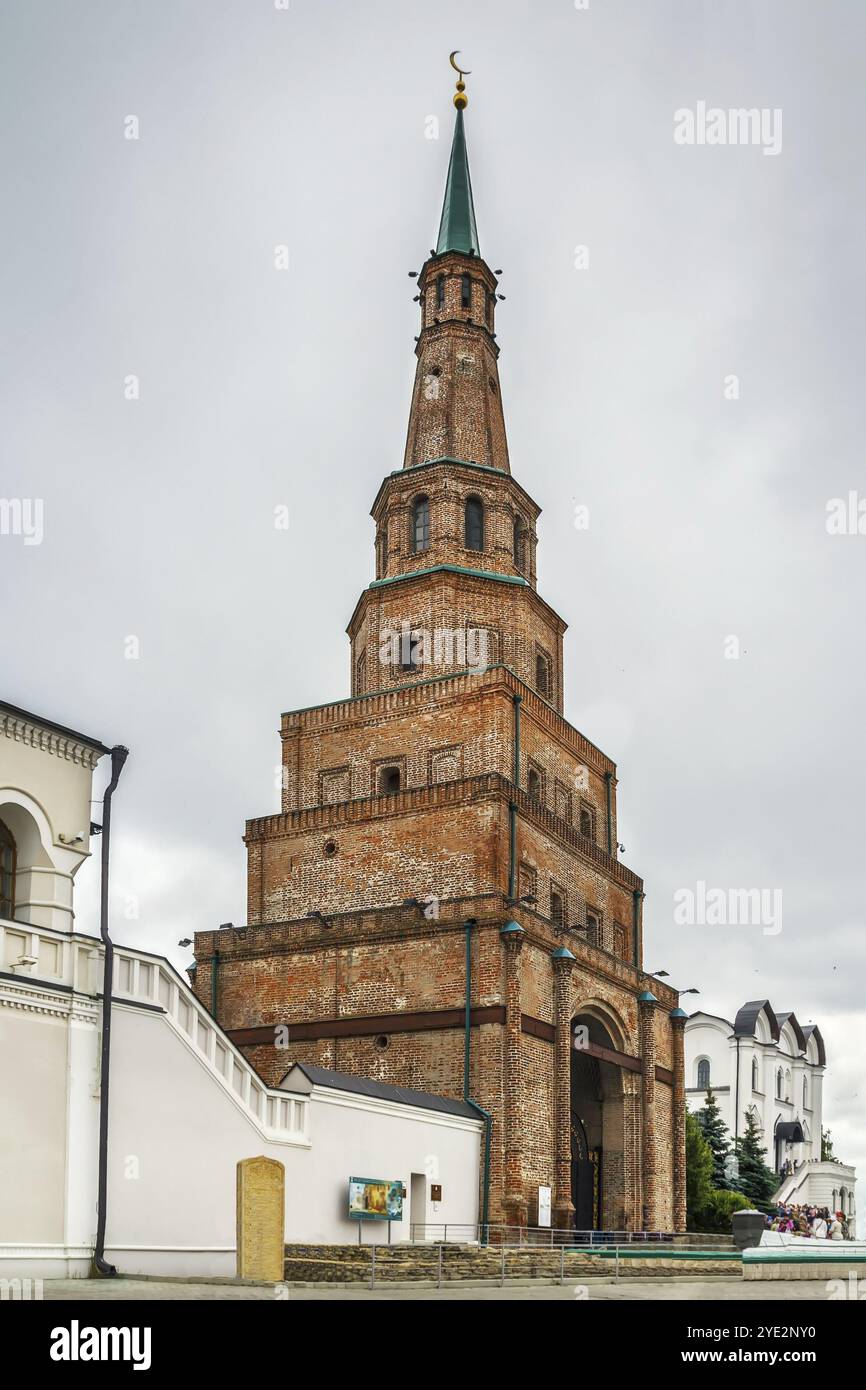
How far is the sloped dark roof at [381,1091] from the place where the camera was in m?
26.3

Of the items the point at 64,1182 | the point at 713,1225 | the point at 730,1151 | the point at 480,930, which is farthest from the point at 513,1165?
the point at 730,1151

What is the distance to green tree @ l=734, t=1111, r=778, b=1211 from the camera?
2267 inches

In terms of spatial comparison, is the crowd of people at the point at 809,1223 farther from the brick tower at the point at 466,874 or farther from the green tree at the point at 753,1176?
the brick tower at the point at 466,874

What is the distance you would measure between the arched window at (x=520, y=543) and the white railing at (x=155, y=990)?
66.1 ft

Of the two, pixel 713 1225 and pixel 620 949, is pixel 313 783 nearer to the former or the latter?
pixel 620 949

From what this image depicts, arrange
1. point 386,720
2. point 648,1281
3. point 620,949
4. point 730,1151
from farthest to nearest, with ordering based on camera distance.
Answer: point 730,1151 < point 620,949 < point 386,720 < point 648,1281

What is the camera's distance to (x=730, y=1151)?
59.7 metres

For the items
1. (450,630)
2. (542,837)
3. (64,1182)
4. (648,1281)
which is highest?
(450,630)

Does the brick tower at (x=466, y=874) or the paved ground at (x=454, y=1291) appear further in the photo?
the brick tower at (x=466, y=874)

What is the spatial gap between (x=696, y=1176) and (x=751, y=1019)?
2398 cm

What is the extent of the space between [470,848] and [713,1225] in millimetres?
20685

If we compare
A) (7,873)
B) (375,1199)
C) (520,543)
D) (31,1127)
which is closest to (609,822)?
(520,543)

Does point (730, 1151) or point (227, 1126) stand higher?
point (227, 1126)

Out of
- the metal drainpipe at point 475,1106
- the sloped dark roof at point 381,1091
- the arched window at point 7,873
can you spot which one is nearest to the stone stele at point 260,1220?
the arched window at point 7,873
